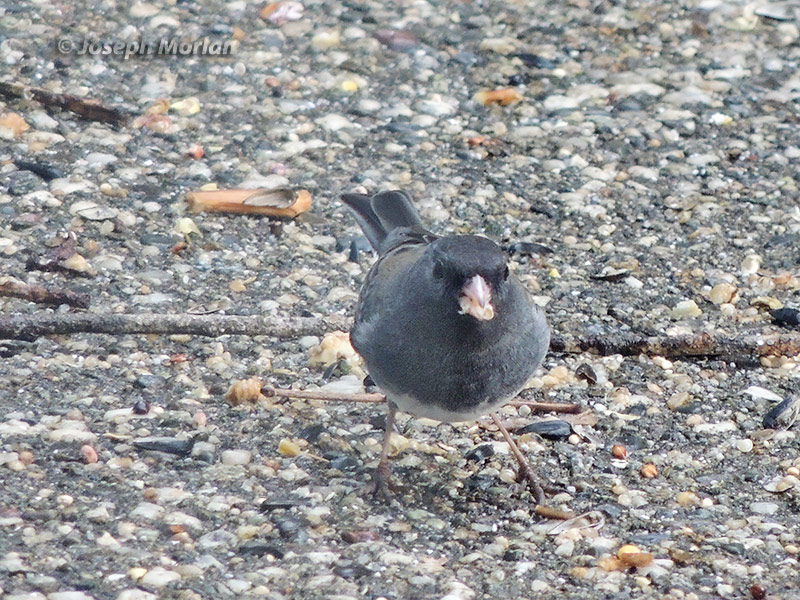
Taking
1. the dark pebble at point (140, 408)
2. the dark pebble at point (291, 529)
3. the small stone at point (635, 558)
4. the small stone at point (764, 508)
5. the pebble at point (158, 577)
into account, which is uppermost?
the small stone at point (764, 508)

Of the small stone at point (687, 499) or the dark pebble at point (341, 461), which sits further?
the dark pebble at point (341, 461)

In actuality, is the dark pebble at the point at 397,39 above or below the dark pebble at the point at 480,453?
above

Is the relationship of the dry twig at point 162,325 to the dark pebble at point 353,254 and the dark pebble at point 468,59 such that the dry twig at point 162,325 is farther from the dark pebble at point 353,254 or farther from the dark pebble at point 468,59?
the dark pebble at point 468,59

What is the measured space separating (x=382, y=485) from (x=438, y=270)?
23.6 inches

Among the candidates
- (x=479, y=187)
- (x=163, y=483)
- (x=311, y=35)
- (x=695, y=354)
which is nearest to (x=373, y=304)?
(x=163, y=483)

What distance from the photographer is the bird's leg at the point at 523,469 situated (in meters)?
3.05

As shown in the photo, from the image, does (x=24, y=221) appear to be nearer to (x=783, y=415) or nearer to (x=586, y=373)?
(x=586, y=373)

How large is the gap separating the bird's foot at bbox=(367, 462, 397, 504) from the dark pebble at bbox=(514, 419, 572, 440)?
490 millimetres

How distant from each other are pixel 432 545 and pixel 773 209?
2.44 m

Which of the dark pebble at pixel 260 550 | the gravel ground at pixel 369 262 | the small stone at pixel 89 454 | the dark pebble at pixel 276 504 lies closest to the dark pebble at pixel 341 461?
the gravel ground at pixel 369 262

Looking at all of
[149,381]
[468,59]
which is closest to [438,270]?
[149,381]

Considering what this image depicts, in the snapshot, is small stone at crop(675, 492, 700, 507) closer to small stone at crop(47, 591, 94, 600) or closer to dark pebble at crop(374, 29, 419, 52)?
small stone at crop(47, 591, 94, 600)

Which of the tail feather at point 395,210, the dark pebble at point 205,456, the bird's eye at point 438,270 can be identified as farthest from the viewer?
the tail feather at point 395,210

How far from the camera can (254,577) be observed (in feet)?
8.52
